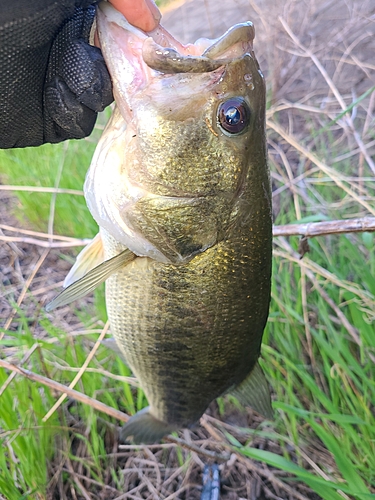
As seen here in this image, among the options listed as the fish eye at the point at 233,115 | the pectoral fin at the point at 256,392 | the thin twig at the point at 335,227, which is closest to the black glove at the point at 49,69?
the fish eye at the point at 233,115

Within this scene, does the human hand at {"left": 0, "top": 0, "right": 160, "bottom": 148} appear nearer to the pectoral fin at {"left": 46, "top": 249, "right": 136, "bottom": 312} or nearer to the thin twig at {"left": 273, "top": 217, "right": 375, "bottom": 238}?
the pectoral fin at {"left": 46, "top": 249, "right": 136, "bottom": 312}

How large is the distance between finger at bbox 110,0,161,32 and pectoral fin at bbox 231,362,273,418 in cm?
114

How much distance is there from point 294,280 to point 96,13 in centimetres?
176

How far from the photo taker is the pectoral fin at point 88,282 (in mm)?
1296

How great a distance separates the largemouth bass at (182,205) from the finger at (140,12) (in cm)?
2

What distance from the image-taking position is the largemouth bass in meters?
1.18

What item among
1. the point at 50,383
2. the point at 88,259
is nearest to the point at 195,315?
the point at 88,259

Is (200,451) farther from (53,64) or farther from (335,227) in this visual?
(53,64)

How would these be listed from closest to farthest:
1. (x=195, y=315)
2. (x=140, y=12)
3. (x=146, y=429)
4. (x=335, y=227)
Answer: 1. (x=140, y=12)
2. (x=195, y=315)
3. (x=335, y=227)
4. (x=146, y=429)

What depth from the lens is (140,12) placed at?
1155mm

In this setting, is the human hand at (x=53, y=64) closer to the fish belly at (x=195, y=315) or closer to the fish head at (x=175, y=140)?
the fish head at (x=175, y=140)

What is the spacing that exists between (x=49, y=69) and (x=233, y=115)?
51 centimetres

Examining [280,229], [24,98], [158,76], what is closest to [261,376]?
[280,229]

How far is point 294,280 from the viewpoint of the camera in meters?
2.53
